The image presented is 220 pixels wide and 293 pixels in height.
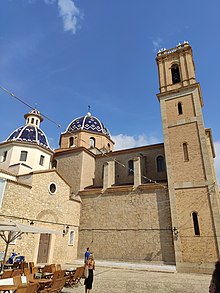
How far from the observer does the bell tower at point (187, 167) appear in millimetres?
13898

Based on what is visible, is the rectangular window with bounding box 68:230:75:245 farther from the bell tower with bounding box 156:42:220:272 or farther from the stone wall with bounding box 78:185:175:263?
the bell tower with bounding box 156:42:220:272

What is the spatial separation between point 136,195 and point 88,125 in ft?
43.2

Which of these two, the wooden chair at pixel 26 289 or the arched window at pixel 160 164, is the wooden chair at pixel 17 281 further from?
the arched window at pixel 160 164

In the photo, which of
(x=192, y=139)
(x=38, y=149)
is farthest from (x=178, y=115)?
(x=38, y=149)

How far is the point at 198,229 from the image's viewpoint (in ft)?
47.1

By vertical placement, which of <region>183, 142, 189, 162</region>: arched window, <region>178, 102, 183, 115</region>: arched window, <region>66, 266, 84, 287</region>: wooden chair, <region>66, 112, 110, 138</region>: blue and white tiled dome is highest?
<region>66, 112, 110, 138</region>: blue and white tiled dome

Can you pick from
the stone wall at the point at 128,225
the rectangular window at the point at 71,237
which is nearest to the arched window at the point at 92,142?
the stone wall at the point at 128,225

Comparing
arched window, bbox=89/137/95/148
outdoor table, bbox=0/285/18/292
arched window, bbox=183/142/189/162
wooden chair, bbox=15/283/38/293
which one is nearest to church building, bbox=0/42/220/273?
arched window, bbox=183/142/189/162

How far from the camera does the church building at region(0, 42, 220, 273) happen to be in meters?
13.9

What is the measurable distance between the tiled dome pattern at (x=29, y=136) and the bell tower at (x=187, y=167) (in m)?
11.9

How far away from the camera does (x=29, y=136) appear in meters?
20.2

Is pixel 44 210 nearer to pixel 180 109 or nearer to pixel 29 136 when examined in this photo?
pixel 29 136

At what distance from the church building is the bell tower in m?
0.06

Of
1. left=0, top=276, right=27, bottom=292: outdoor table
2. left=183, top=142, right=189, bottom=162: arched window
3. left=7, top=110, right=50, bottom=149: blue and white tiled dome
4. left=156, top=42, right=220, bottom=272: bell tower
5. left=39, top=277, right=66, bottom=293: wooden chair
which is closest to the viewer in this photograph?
left=0, top=276, right=27, bottom=292: outdoor table
